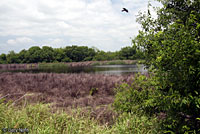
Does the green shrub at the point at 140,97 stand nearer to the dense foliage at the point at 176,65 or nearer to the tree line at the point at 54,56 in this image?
the dense foliage at the point at 176,65

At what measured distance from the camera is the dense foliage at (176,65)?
2.93 meters

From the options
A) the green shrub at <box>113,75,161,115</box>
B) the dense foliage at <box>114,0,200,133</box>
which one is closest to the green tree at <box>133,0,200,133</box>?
the dense foliage at <box>114,0,200,133</box>

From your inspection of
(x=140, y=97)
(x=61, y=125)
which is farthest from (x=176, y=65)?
(x=61, y=125)

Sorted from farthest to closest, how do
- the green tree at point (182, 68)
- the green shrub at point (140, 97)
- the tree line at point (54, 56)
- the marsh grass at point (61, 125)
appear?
the tree line at point (54, 56) < the marsh grass at point (61, 125) < the green shrub at point (140, 97) < the green tree at point (182, 68)

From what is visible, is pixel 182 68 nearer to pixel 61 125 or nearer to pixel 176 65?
pixel 176 65

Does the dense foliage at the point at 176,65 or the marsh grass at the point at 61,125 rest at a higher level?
the dense foliage at the point at 176,65

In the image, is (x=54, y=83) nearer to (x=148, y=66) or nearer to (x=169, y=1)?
(x=148, y=66)

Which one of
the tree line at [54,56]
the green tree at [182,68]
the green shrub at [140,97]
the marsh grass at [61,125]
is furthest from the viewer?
the tree line at [54,56]

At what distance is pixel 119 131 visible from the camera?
4.51 meters

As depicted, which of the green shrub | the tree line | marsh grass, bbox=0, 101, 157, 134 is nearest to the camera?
the green shrub

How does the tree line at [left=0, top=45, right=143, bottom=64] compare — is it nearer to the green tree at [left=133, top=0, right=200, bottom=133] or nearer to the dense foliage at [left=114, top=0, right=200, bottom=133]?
the dense foliage at [left=114, top=0, right=200, bottom=133]

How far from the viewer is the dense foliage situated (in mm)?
2932

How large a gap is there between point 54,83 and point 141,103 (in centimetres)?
898

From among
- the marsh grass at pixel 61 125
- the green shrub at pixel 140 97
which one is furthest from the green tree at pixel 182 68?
the marsh grass at pixel 61 125
